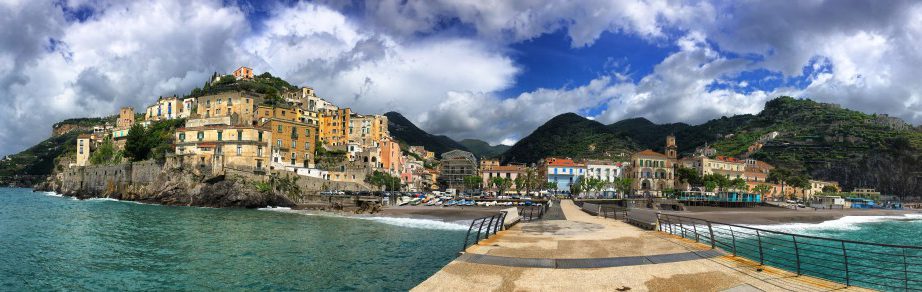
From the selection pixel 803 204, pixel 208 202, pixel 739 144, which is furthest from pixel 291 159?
pixel 739 144

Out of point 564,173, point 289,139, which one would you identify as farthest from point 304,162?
point 564,173

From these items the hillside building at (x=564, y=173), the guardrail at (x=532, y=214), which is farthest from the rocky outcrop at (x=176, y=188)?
the hillside building at (x=564, y=173)

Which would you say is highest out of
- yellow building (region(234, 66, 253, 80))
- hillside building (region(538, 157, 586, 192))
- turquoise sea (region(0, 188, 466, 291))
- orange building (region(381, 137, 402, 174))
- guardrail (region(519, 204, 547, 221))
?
yellow building (region(234, 66, 253, 80))

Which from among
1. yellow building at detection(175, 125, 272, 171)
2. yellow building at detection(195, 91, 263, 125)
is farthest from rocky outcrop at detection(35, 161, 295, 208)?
yellow building at detection(195, 91, 263, 125)

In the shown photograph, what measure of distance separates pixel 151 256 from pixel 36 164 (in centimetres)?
19888

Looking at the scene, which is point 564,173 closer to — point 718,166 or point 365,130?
point 718,166

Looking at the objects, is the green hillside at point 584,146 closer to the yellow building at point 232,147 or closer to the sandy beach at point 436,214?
the sandy beach at point 436,214

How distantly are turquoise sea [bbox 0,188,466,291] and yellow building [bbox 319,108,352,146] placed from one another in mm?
69017

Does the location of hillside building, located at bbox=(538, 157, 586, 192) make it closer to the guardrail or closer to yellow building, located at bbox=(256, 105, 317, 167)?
yellow building, located at bbox=(256, 105, 317, 167)

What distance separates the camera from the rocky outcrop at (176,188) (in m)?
68.7

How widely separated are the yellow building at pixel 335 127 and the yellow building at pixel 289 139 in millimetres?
15305

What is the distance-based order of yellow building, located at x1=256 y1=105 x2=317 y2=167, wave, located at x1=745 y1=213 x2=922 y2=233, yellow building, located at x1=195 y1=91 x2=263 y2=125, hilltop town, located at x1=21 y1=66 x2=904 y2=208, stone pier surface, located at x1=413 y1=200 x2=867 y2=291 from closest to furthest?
stone pier surface, located at x1=413 y1=200 x2=867 y2=291 < wave, located at x1=745 y1=213 x2=922 y2=233 < hilltop town, located at x1=21 y1=66 x2=904 y2=208 < yellow building, located at x1=256 y1=105 x2=317 y2=167 < yellow building, located at x1=195 y1=91 x2=263 y2=125

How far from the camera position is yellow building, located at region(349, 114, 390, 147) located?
106938 millimetres

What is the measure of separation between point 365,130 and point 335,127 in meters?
6.60
